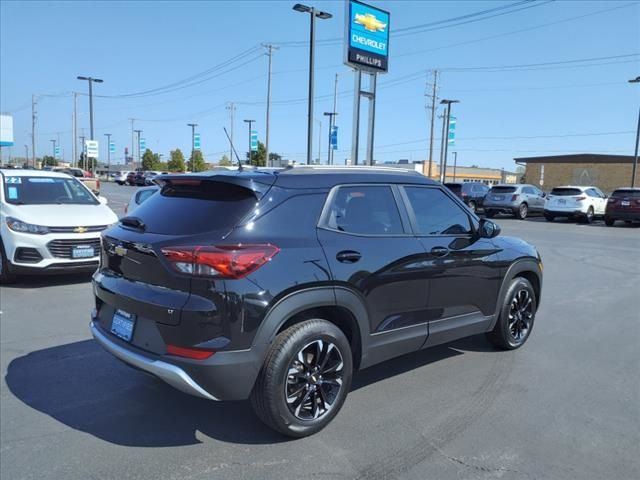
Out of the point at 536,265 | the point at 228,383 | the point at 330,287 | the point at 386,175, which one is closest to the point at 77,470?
the point at 228,383

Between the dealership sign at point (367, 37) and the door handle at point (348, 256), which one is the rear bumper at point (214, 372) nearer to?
the door handle at point (348, 256)

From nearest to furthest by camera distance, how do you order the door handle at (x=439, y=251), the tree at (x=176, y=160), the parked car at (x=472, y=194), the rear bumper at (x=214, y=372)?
the rear bumper at (x=214, y=372), the door handle at (x=439, y=251), the parked car at (x=472, y=194), the tree at (x=176, y=160)

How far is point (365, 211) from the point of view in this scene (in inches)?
157

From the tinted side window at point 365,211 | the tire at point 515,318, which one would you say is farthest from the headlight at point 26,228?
the tire at point 515,318

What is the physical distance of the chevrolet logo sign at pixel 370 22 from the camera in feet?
62.5

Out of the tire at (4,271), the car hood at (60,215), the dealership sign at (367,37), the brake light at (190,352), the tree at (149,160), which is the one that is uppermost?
the dealership sign at (367,37)

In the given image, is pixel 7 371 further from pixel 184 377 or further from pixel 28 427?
pixel 184 377

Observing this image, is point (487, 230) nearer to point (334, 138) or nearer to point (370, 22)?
point (370, 22)

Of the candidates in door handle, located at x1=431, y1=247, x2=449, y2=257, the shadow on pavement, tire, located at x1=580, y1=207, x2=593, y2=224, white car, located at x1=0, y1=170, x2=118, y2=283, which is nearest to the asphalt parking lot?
the shadow on pavement

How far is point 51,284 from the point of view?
8.27m

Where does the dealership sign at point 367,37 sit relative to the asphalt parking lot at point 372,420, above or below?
above

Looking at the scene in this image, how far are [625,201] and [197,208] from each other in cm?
2291

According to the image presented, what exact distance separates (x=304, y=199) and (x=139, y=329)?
4.53ft

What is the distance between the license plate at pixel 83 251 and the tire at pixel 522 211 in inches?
846
